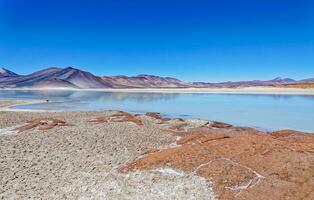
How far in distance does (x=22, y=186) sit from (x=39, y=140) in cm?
518

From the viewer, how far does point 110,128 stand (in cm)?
1590

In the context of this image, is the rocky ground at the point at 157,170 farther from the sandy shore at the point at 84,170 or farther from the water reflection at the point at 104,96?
the water reflection at the point at 104,96

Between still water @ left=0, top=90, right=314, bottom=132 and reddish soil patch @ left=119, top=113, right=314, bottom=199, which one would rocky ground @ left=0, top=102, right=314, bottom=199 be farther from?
still water @ left=0, top=90, right=314, bottom=132

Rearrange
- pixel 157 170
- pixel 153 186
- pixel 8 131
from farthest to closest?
pixel 8 131
pixel 157 170
pixel 153 186

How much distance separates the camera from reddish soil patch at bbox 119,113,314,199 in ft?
22.8

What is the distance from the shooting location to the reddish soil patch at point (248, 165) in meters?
6.94

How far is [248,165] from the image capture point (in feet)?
26.6

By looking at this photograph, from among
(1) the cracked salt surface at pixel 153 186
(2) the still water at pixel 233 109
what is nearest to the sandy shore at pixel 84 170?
(1) the cracked salt surface at pixel 153 186

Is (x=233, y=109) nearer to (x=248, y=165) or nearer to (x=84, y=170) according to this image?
(x=248, y=165)

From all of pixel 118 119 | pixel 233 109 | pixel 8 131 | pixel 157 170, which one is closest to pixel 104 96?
pixel 233 109

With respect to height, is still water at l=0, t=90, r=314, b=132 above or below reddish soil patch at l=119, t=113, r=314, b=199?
below

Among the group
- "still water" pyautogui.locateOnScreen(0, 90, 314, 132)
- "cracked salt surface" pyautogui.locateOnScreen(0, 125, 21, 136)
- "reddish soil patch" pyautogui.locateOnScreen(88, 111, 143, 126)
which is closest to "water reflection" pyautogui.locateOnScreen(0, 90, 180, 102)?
"still water" pyautogui.locateOnScreen(0, 90, 314, 132)

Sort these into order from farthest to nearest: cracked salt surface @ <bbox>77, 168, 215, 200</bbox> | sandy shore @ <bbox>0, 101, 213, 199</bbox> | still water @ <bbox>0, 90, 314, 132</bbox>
A: still water @ <bbox>0, 90, 314, 132</bbox> < sandy shore @ <bbox>0, 101, 213, 199</bbox> < cracked salt surface @ <bbox>77, 168, 215, 200</bbox>


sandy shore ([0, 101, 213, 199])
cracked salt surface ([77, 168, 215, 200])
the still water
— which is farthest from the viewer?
the still water
